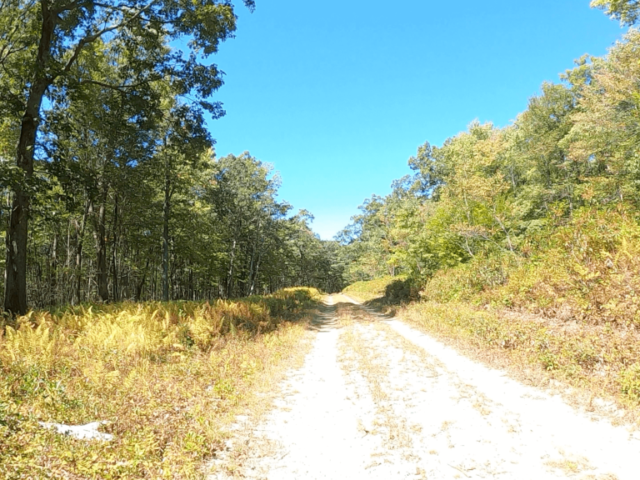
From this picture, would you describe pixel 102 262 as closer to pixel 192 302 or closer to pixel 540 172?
pixel 192 302

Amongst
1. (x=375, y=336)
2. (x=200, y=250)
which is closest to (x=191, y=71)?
(x=375, y=336)

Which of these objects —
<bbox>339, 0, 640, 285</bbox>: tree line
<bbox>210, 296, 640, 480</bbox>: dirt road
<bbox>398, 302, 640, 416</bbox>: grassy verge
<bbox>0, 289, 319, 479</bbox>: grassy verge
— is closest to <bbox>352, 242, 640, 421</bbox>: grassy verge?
<bbox>398, 302, 640, 416</bbox>: grassy verge

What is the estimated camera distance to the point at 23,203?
949 cm

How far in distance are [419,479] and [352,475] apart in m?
0.67

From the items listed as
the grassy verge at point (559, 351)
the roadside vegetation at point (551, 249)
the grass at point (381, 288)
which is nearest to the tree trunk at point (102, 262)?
the roadside vegetation at point (551, 249)

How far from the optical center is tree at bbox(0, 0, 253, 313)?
9.44 meters

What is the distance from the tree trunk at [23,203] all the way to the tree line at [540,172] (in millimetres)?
16932

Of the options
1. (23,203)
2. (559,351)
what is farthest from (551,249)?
(23,203)

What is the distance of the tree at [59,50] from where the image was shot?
31.0ft

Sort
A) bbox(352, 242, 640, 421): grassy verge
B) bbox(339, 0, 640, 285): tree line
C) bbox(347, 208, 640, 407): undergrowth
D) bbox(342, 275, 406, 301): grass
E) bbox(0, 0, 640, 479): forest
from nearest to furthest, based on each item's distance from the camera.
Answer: bbox(0, 0, 640, 479): forest, bbox(352, 242, 640, 421): grassy verge, bbox(347, 208, 640, 407): undergrowth, bbox(339, 0, 640, 285): tree line, bbox(342, 275, 406, 301): grass

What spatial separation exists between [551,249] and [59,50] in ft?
61.5

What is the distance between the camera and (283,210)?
3225cm

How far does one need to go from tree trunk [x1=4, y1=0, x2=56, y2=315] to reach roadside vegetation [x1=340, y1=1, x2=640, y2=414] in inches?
516

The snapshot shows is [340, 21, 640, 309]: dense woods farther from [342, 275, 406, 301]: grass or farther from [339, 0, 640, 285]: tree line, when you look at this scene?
[342, 275, 406, 301]: grass
